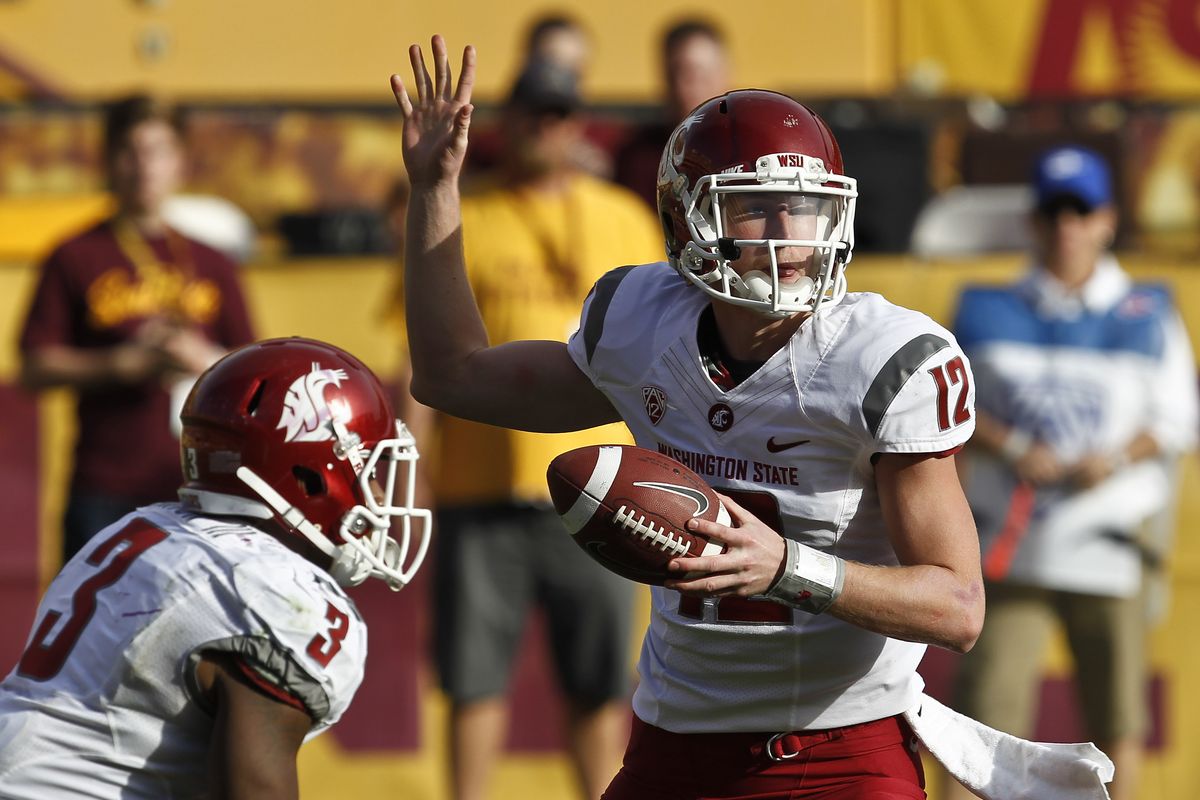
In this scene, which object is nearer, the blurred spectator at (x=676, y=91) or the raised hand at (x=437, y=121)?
the raised hand at (x=437, y=121)

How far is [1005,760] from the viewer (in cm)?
278

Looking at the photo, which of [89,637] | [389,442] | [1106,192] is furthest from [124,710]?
[1106,192]

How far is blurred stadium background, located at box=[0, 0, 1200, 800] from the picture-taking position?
5.38 m

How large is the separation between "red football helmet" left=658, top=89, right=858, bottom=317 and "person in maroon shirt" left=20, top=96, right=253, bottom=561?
2396 millimetres

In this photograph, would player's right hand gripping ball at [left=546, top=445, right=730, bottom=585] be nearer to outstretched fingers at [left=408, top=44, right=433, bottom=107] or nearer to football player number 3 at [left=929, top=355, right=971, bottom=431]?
football player number 3 at [left=929, top=355, right=971, bottom=431]

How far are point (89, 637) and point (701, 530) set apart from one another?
0.93m

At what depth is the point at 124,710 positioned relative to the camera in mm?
2523

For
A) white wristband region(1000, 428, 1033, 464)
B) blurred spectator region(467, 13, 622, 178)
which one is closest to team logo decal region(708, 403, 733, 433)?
white wristband region(1000, 428, 1033, 464)

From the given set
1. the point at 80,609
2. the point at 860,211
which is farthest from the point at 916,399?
the point at 860,211

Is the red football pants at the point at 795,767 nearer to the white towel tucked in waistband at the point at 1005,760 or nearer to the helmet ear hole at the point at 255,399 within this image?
the white towel tucked in waistband at the point at 1005,760

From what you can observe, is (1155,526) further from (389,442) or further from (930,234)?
(389,442)

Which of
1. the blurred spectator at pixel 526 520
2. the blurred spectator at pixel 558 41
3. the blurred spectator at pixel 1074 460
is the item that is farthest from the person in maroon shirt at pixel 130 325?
the blurred spectator at pixel 1074 460

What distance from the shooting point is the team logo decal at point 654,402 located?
8.96 feet

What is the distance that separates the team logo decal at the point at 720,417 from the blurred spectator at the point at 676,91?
108 inches
